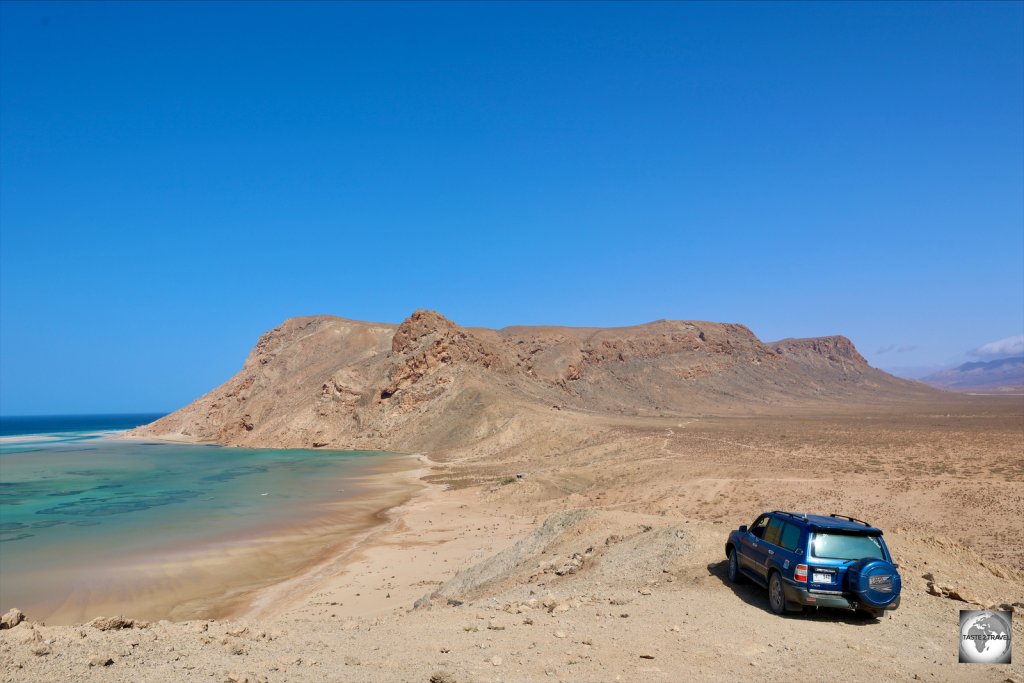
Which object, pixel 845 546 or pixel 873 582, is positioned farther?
pixel 845 546

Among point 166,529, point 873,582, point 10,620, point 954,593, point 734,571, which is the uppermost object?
point 873,582

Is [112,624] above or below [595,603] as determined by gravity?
A: above

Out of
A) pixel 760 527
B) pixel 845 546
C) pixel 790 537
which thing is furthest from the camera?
pixel 760 527

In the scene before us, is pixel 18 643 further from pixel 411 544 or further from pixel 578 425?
pixel 578 425

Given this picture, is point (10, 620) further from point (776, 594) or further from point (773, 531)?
point (773, 531)

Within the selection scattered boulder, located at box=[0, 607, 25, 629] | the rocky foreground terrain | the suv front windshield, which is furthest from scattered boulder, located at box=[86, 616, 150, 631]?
the suv front windshield

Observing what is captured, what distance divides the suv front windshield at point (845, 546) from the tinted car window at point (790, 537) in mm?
295

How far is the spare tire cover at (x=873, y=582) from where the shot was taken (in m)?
9.40

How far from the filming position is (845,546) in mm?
9742

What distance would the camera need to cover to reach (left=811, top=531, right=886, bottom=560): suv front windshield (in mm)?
9703
